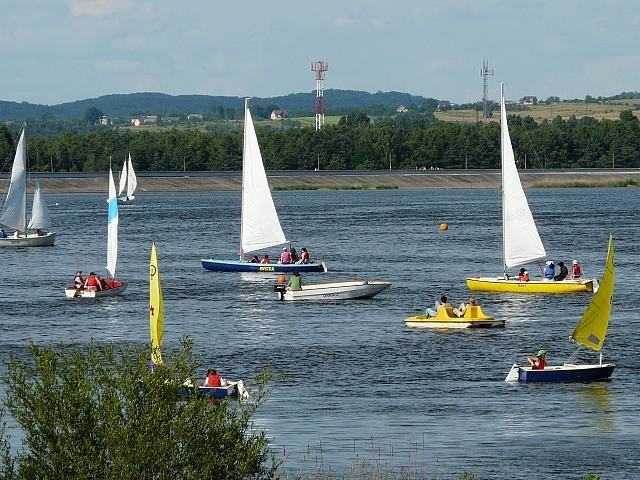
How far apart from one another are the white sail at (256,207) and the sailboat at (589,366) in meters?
45.8

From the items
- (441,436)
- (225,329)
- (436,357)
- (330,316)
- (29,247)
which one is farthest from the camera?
(29,247)

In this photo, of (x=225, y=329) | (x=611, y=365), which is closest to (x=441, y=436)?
(x=611, y=365)

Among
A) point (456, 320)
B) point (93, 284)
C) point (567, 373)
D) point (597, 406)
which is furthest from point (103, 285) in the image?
point (597, 406)

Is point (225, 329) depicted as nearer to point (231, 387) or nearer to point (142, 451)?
point (231, 387)

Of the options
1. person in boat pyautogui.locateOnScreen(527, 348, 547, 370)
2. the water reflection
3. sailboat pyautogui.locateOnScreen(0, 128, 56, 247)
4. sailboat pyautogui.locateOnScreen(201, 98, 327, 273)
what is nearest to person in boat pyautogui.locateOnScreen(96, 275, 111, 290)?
sailboat pyautogui.locateOnScreen(201, 98, 327, 273)

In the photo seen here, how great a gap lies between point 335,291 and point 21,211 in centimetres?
5582

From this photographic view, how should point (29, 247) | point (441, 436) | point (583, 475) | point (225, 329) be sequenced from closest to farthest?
point (583, 475)
point (441, 436)
point (225, 329)
point (29, 247)

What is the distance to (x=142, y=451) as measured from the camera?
26281 millimetres

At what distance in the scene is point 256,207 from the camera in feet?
324

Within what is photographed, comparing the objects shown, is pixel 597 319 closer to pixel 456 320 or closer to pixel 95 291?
pixel 456 320

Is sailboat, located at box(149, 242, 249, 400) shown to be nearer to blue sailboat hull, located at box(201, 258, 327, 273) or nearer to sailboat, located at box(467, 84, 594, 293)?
sailboat, located at box(467, 84, 594, 293)

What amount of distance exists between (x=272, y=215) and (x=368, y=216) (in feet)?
304

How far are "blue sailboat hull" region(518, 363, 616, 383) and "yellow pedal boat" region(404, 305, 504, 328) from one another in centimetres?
1558

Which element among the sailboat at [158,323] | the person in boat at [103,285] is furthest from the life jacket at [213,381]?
the person in boat at [103,285]
